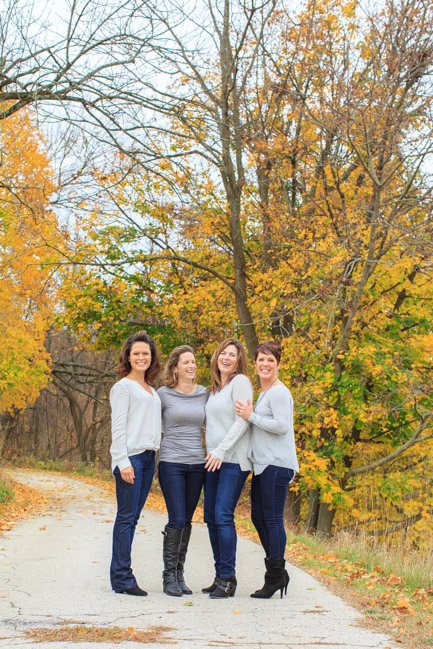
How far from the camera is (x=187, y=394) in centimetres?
527

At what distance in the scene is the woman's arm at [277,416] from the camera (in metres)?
5.01

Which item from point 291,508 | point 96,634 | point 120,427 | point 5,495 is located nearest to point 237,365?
point 120,427

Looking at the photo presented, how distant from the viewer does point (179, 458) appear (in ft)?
16.6

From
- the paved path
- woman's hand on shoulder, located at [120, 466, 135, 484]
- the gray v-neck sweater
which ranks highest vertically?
the gray v-neck sweater

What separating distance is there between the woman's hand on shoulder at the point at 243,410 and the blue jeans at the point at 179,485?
0.49 m

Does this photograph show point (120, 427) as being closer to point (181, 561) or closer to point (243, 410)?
point (243, 410)

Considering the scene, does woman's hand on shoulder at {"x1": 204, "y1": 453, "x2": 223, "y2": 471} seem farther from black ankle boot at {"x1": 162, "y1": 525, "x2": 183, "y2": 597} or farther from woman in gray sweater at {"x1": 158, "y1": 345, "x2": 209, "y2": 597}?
black ankle boot at {"x1": 162, "y1": 525, "x2": 183, "y2": 597}

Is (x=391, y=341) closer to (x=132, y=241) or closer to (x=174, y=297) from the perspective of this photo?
(x=174, y=297)

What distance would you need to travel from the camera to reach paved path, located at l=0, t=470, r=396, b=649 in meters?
3.76

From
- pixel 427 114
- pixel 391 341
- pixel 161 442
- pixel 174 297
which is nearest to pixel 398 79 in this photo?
pixel 427 114

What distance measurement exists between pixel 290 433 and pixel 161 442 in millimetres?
972

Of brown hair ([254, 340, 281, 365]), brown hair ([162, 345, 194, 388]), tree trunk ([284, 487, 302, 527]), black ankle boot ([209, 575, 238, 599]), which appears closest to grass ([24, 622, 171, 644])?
black ankle boot ([209, 575, 238, 599])

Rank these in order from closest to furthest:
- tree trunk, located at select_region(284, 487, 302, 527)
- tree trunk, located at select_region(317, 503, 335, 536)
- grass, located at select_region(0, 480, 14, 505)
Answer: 1. grass, located at select_region(0, 480, 14, 505)
2. tree trunk, located at select_region(317, 503, 335, 536)
3. tree trunk, located at select_region(284, 487, 302, 527)

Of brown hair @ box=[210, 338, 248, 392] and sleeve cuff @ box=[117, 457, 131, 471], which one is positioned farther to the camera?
brown hair @ box=[210, 338, 248, 392]
